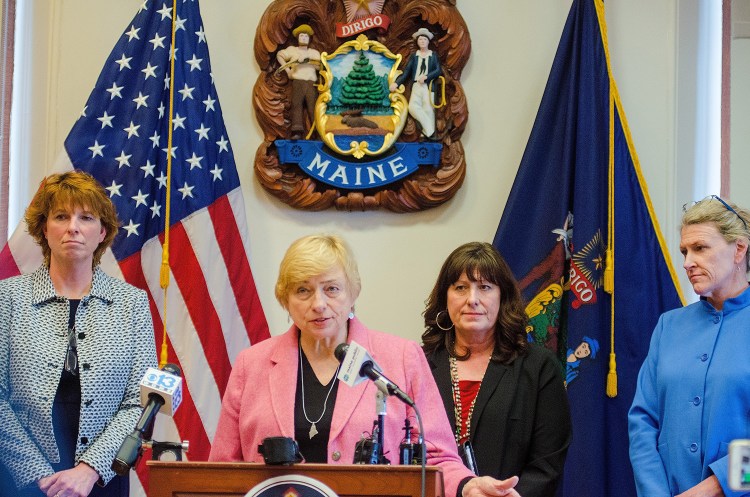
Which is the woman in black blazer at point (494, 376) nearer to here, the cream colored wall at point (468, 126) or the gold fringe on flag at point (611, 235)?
the gold fringe on flag at point (611, 235)

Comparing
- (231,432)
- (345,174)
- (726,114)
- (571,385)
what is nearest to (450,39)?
(345,174)

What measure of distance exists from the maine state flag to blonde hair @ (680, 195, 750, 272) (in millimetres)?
790

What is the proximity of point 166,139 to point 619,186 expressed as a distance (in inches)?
70.4

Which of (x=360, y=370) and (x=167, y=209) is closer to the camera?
(x=360, y=370)

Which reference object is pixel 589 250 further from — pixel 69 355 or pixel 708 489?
pixel 69 355

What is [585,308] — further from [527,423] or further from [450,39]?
[450,39]

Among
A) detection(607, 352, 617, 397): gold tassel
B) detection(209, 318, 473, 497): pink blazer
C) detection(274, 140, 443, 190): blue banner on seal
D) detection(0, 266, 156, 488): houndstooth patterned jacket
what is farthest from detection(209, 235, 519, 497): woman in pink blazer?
detection(274, 140, 443, 190): blue banner on seal

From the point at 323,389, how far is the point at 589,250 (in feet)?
5.59

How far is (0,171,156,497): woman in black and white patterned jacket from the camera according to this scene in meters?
2.97

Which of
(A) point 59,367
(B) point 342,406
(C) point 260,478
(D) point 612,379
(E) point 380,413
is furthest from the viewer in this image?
(D) point 612,379

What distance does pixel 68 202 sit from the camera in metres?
3.17

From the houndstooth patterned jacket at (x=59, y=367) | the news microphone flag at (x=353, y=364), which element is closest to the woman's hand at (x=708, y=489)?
the news microphone flag at (x=353, y=364)

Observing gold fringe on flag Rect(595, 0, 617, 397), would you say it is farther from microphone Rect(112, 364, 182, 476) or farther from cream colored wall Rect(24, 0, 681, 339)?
microphone Rect(112, 364, 182, 476)

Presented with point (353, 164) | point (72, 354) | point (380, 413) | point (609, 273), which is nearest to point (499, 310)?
point (609, 273)
